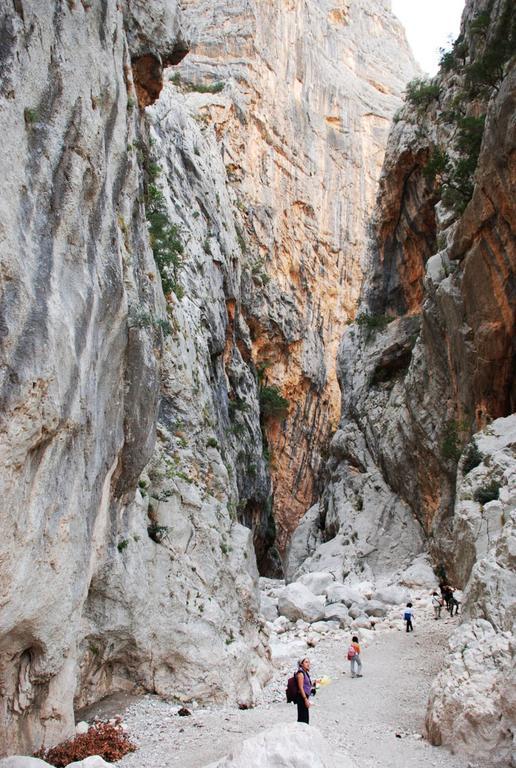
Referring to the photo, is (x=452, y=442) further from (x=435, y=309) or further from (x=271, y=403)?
(x=271, y=403)

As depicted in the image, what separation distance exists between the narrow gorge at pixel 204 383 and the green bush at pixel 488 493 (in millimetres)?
76

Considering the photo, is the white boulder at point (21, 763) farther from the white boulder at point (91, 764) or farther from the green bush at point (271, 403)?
the green bush at point (271, 403)

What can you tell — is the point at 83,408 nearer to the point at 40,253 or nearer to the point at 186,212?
the point at 40,253

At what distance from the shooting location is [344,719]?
11781 mm

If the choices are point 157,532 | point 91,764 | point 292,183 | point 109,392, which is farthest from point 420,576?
point 292,183

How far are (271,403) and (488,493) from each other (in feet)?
93.8

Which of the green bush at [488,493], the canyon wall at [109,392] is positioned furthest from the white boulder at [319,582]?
the green bush at [488,493]

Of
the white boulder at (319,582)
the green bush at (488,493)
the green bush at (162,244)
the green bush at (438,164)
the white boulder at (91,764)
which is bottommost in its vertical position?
the white boulder at (91,764)

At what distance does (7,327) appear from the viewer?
7.64 m

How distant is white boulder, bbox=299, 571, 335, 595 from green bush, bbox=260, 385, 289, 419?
16.5 m

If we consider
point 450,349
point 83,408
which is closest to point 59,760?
point 83,408

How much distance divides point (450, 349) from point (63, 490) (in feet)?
56.1

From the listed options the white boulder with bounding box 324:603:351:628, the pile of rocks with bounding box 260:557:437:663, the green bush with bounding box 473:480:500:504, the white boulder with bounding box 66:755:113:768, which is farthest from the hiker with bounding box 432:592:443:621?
the white boulder with bounding box 66:755:113:768

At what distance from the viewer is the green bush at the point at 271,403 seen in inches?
1681
